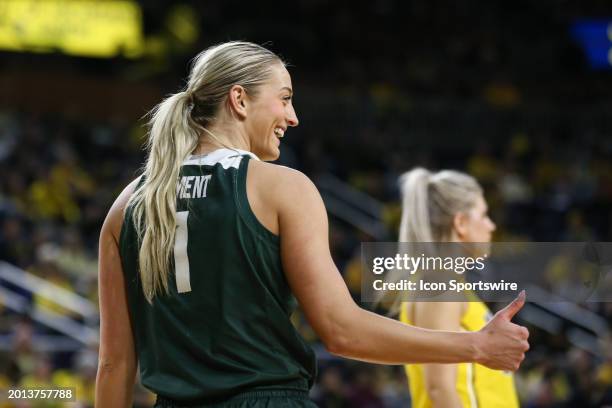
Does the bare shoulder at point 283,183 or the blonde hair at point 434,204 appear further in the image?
the blonde hair at point 434,204

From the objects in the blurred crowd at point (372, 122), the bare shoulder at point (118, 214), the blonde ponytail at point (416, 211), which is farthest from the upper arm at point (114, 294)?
the blurred crowd at point (372, 122)

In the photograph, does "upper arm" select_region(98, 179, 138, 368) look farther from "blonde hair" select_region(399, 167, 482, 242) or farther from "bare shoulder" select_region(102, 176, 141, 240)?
"blonde hair" select_region(399, 167, 482, 242)

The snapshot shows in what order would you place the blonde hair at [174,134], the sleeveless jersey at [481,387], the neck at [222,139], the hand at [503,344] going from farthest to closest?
the sleeveless jersey at [481,387] → the neck at [222,139] → the blonde hair at [174,134] → the hand at [503,344]

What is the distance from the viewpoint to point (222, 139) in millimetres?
2301

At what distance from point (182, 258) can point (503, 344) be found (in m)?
0.70

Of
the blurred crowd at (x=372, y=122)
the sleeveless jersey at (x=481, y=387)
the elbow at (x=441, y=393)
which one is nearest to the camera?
the elbow at (x=441, y=393)

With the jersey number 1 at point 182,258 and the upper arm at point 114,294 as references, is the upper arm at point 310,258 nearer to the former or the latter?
the jersey number 1 at point 182,258

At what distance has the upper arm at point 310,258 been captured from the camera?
6.86ft

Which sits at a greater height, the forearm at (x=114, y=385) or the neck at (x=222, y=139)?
the neck at (x=222, y=139)

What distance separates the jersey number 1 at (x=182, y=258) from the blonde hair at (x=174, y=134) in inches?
0.6

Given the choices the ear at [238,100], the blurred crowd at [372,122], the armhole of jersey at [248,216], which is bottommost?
the armhole of jersey at [248,216]

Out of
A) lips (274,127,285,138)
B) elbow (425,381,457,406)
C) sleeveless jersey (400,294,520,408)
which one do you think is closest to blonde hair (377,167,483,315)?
sleeveless jersey (400,294,520,408)

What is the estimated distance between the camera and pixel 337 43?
736 inches

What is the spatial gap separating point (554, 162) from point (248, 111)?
1505 centimetres
